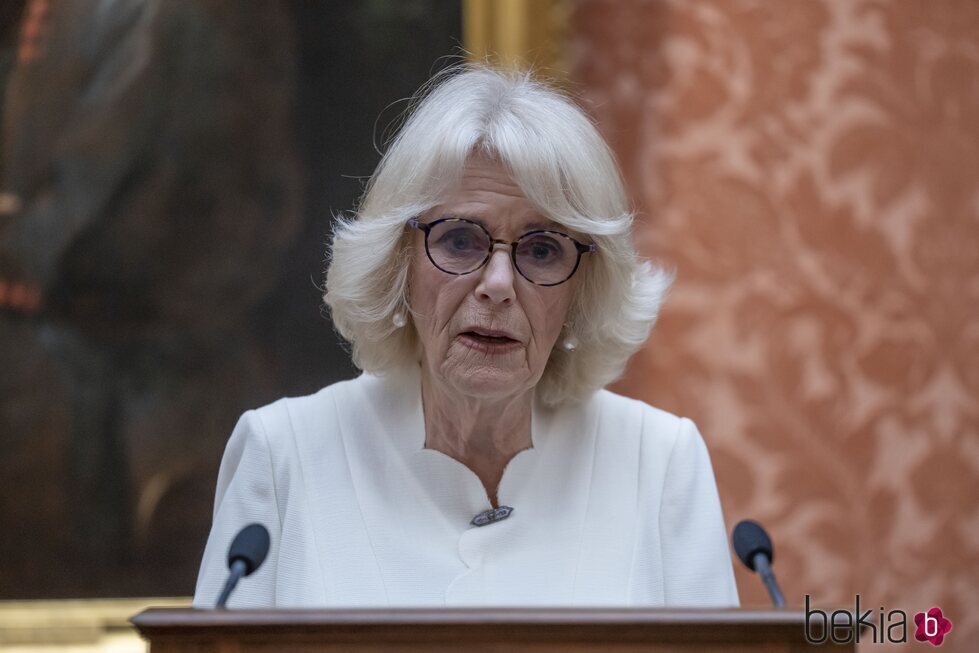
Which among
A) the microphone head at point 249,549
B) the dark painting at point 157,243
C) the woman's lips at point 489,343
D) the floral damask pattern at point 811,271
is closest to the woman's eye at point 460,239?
the woman's lips at point 489,343

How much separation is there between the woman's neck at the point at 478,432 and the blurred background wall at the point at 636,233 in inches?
48.6

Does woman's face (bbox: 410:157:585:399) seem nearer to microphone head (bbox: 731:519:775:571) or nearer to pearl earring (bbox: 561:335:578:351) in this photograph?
pearl earring (bbox: 561:335:578:351)

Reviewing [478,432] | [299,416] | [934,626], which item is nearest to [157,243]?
[299,416]

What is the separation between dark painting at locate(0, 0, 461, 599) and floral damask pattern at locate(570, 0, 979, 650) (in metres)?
0.76

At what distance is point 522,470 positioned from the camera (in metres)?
2.03

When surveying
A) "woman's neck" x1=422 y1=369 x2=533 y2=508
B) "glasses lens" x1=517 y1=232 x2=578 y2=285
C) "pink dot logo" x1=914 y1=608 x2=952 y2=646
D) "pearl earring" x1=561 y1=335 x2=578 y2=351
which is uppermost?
"glasses lens" x1=517 y1=232 x2=578 y2=285

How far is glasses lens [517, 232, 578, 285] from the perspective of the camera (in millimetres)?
1912

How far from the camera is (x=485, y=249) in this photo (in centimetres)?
190

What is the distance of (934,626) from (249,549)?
6.81 feet

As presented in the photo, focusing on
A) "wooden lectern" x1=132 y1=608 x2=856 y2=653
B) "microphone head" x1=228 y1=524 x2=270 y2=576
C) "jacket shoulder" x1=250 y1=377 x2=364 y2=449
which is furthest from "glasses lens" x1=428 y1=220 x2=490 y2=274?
"wooden lectern" x1=132 y1=608 x2=856 y2=653

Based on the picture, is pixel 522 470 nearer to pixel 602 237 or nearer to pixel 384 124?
pixel 602 237

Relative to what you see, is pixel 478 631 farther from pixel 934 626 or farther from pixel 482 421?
pixel 934 626

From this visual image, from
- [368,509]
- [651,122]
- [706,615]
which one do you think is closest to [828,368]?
[651,122]

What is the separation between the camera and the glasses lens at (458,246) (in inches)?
74.9
